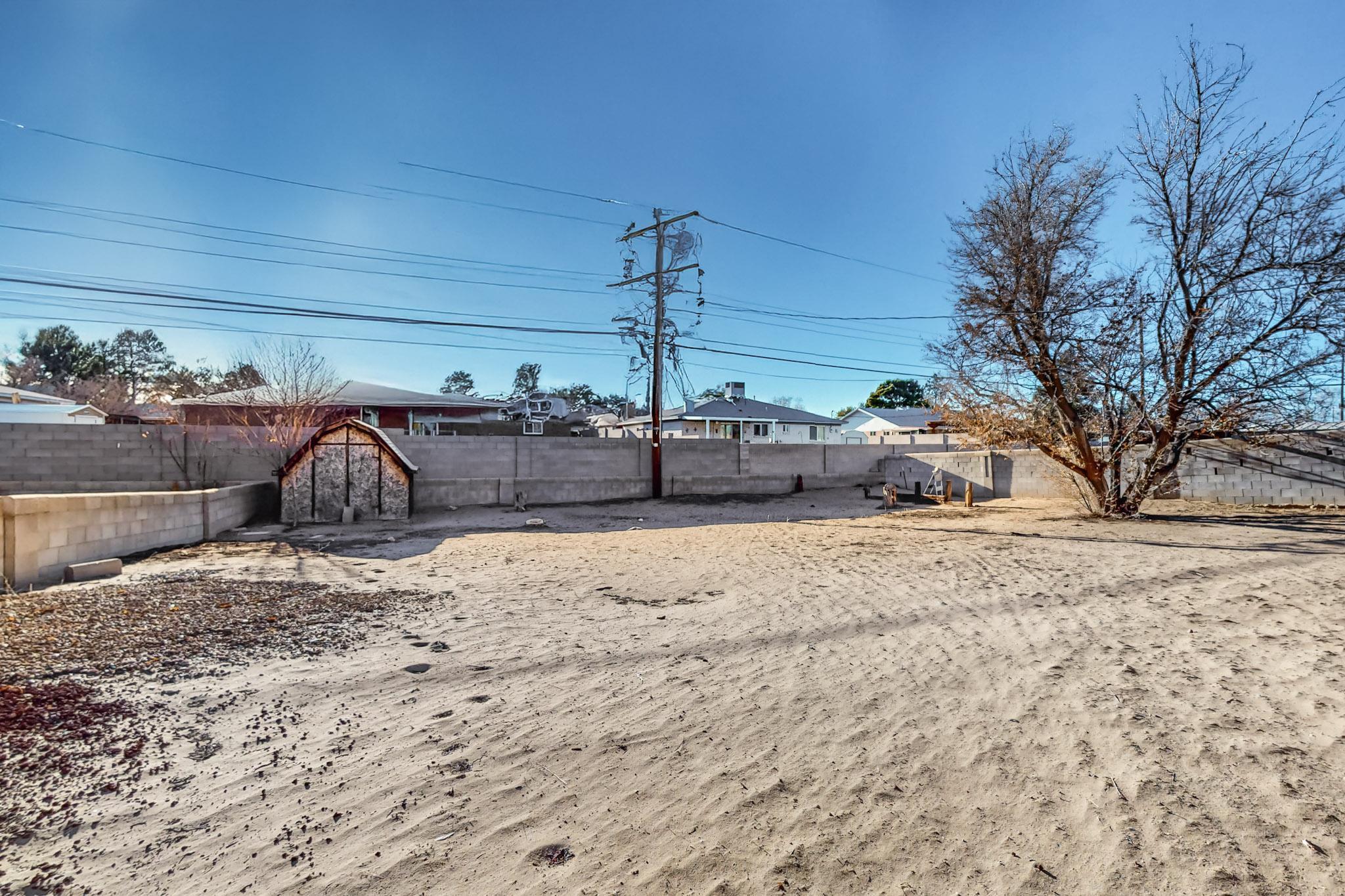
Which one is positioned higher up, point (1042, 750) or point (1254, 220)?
point (1254, 220)

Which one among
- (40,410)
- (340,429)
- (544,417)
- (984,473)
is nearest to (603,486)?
(340,429)

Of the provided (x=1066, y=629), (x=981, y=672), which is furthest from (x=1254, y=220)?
(x=981, y=672)

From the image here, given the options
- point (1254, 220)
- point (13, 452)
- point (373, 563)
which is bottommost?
point (373, 563)

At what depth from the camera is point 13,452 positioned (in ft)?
45.6

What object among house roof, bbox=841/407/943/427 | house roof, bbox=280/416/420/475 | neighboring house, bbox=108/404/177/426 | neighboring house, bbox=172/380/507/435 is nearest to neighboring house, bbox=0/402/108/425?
neighboring house, bbox=108/404/177/426

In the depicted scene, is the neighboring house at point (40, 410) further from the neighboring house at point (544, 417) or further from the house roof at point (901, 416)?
the house roof at point (901, 416)

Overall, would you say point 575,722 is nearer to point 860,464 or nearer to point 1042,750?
point 1042,750

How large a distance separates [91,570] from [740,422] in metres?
29.2

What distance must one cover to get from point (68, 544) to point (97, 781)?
5.96 m

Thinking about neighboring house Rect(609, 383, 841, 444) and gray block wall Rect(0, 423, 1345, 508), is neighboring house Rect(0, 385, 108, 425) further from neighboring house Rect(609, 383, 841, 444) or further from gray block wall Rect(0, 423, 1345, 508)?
neighboring house Rect(609, 383, 841, 444)

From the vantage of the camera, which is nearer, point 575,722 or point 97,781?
point 97,781

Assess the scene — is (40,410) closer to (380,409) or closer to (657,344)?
(380,409)

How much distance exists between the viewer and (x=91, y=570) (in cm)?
647

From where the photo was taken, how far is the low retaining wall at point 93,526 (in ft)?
19.2
